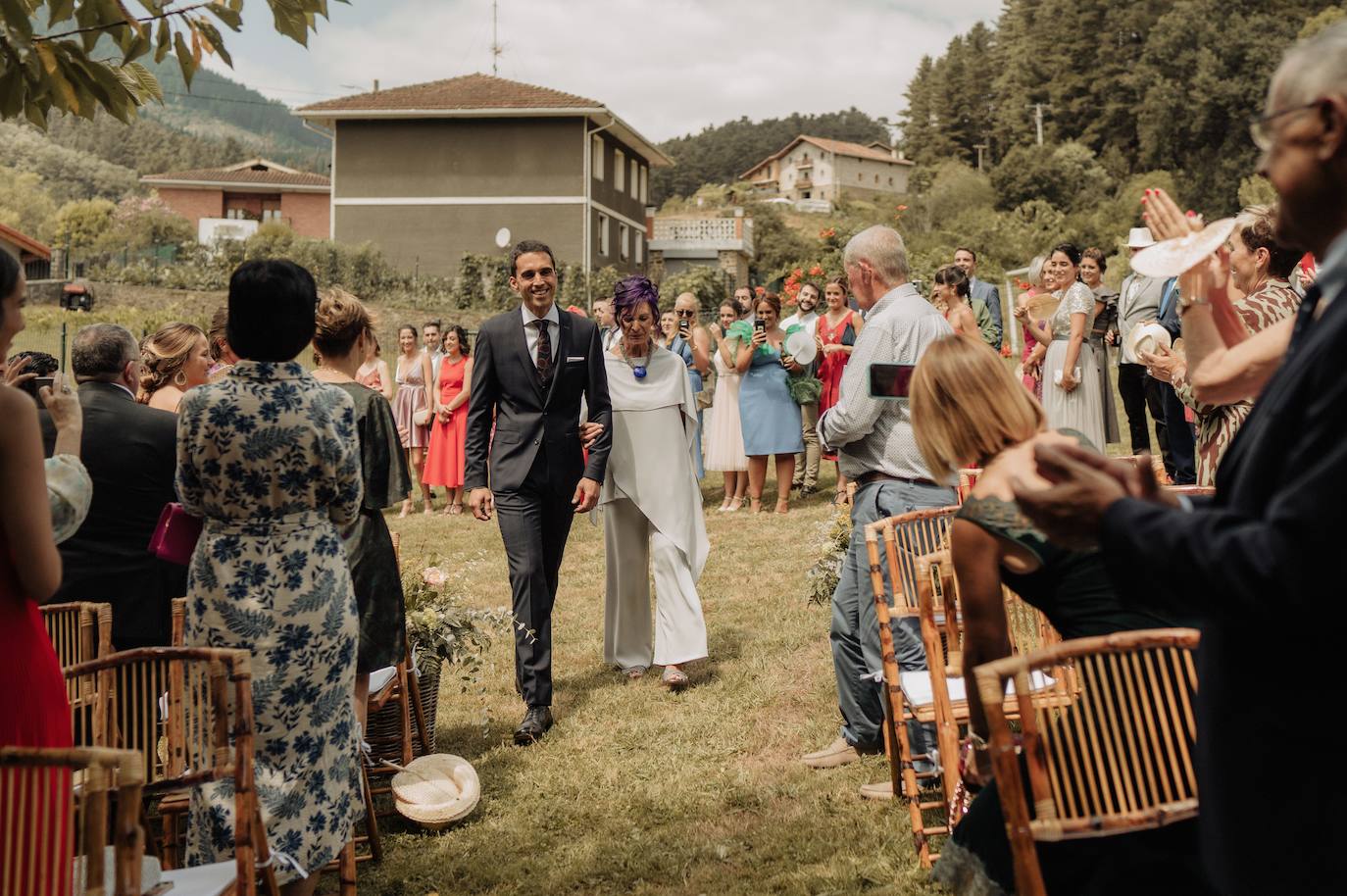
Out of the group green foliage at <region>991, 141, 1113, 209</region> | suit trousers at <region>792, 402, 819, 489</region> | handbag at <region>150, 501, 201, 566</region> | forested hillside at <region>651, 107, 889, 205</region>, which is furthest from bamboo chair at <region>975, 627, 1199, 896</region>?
forested hillside at <region>651, 107, 889, 205</region>

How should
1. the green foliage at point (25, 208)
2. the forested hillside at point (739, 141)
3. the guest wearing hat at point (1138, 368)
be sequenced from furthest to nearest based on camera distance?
the forested hillside at point (739, 141)
the green foliage at point (25, 208)
the guest wearing hat at point (1138, 368)

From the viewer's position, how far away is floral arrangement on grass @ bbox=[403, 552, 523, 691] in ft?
18.3

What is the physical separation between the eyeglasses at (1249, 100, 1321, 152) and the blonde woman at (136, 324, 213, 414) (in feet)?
16.8

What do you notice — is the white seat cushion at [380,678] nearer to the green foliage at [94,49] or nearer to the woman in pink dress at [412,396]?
the green foliage at [94,49]

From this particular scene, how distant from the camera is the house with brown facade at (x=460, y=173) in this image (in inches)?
1661

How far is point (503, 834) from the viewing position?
190 inches

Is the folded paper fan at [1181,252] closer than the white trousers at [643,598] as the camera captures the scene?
Yes

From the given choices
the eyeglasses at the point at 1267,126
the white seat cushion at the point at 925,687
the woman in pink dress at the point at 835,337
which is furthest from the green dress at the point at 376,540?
the woman in pink dress at the point at 835,337

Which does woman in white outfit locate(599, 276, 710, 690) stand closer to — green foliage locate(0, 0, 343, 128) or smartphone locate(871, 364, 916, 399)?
smartphone locate(871, 364, 916, 399)

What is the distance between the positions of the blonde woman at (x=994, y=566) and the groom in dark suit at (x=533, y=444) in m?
3.32

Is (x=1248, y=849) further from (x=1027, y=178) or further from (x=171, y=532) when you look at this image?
(x=1027, y=178)

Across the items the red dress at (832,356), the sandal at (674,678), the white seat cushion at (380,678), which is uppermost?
the red dress at (832,356)

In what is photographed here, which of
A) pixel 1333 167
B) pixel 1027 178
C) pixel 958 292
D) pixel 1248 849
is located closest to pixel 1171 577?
pixel 1248 849

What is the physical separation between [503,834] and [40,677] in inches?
100
